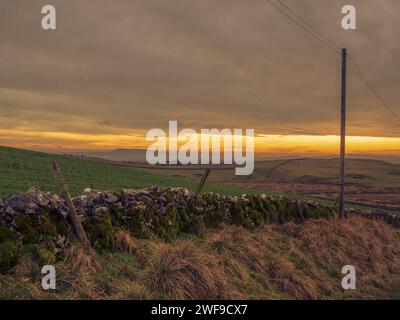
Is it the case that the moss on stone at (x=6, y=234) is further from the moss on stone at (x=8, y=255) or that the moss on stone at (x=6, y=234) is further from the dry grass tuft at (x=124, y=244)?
the dry grass tuft at (x=124, y=244)

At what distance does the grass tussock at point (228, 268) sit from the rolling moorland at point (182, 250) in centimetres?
2

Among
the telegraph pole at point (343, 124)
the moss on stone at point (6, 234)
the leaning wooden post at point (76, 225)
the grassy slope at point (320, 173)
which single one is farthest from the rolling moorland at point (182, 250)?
the grassy slope at point (320, 173)

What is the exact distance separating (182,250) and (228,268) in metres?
1.45

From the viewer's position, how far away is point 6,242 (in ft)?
26.4

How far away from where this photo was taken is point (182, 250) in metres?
9.40

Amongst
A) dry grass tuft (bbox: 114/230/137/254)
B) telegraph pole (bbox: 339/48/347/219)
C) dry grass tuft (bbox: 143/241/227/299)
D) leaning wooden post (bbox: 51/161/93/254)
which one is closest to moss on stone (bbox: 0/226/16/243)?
leaning wooden post (bbox: 51/161/93/254)

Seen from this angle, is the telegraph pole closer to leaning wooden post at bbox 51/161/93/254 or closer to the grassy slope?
leaning wooden post at bbox 51/161/93/254

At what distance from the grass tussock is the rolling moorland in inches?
0.9

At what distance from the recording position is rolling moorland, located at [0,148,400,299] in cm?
810

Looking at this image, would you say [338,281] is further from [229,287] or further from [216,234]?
[229,287]

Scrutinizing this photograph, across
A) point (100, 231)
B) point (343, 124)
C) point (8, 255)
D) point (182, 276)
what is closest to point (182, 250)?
point (182, 276)

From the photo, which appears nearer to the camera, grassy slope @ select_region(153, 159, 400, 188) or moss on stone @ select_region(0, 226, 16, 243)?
moss on stone @ select_region(0, 226, 16, 243)

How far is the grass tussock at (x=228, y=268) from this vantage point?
26.0 feet
